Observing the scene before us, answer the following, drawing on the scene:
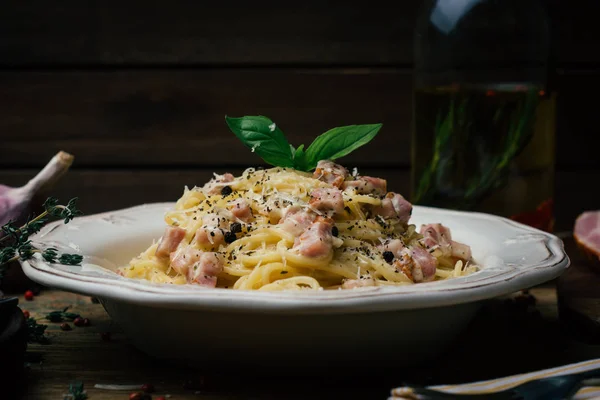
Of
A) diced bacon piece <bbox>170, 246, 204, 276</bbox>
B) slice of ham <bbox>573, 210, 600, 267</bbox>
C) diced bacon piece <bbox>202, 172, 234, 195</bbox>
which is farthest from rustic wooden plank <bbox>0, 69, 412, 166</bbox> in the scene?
diced bacon piece <bbox>170, 246, 204, 276</bbox>

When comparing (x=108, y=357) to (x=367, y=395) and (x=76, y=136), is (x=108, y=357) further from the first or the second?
(x=76, y=136)

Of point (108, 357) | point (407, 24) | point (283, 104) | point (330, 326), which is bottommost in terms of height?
point (108, 357)

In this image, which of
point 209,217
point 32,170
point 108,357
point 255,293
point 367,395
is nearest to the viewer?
point 255,293

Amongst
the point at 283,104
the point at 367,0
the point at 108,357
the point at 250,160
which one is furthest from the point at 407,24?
the point at 108,357

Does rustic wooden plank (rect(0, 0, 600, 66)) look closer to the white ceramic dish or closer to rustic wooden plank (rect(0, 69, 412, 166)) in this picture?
rustic wooden plank (rect(0, 69, 412, 166))

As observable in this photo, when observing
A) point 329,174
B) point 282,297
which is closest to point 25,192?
point 329,174
